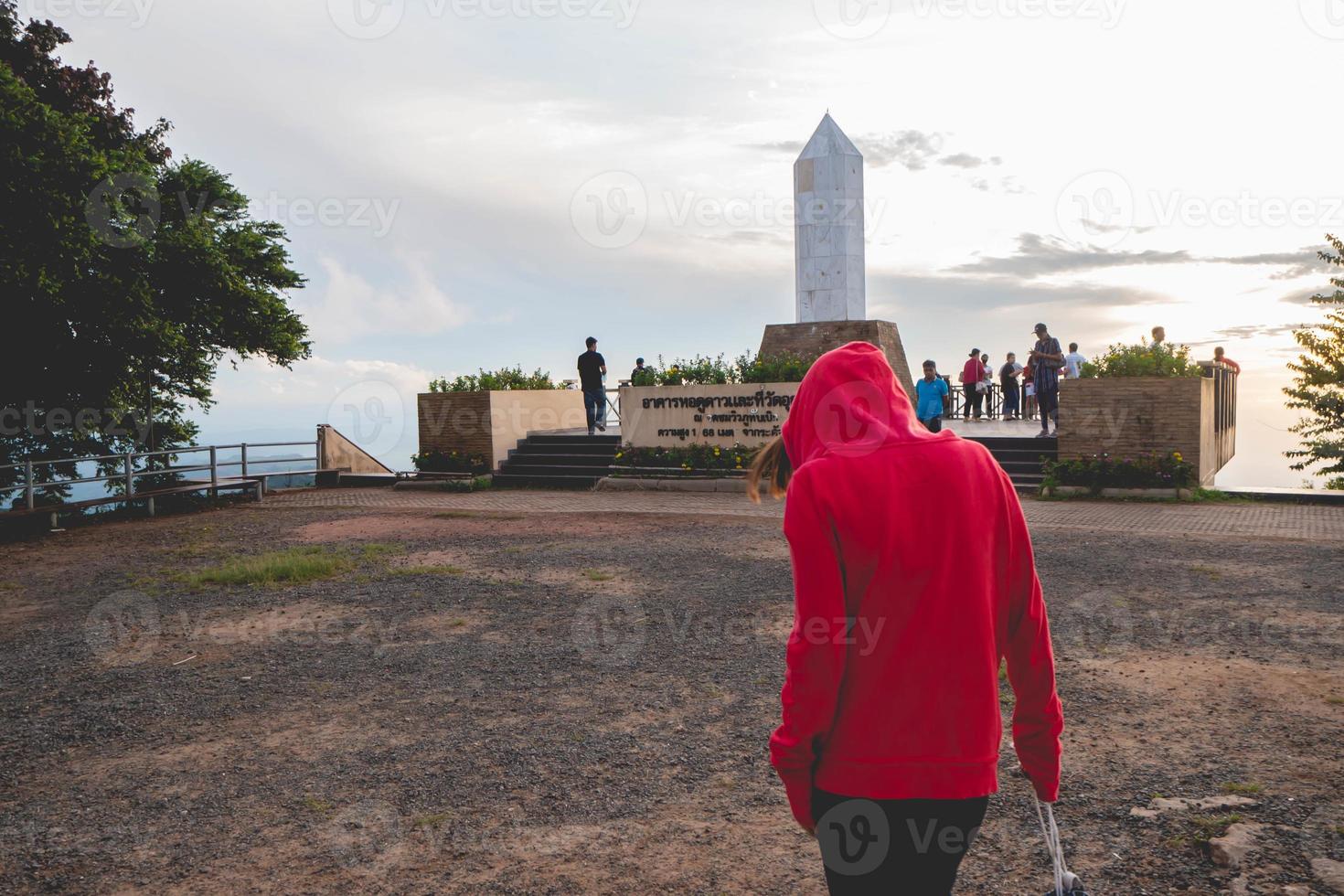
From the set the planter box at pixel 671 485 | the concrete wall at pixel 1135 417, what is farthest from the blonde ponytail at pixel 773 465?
the concrete wall at pixel 1135 417

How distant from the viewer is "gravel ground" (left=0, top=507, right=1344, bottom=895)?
3.80 m

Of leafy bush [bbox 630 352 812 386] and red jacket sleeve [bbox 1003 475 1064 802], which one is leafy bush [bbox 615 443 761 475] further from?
red jacket sleeve [bbox 1003 475 1064 802]

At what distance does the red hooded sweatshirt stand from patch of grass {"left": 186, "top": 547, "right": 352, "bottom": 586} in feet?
28.8

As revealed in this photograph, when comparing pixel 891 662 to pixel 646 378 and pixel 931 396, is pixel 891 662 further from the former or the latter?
pixel 646 378

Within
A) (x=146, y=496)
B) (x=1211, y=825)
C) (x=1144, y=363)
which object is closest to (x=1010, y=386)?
(x=1144, y=363)

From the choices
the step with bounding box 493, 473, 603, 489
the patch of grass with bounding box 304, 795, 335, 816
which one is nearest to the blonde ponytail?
the patch of grass with bounding box 304, 795, 335, 816

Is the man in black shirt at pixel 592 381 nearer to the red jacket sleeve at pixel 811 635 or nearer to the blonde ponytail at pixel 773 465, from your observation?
the blonde ponytail at pixel 773 465

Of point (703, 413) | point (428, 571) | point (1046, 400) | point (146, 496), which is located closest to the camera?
point (428, 571)

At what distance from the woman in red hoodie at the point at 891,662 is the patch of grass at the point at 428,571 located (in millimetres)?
8297

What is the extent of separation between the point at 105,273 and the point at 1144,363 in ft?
55.7

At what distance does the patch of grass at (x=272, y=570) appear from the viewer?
986 cm

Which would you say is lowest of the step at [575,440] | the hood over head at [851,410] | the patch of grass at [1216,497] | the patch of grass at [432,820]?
the patch of grass at [432,820]

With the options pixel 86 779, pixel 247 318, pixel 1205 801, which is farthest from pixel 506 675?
pixel 247 318

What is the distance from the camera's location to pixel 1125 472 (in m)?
15.8
